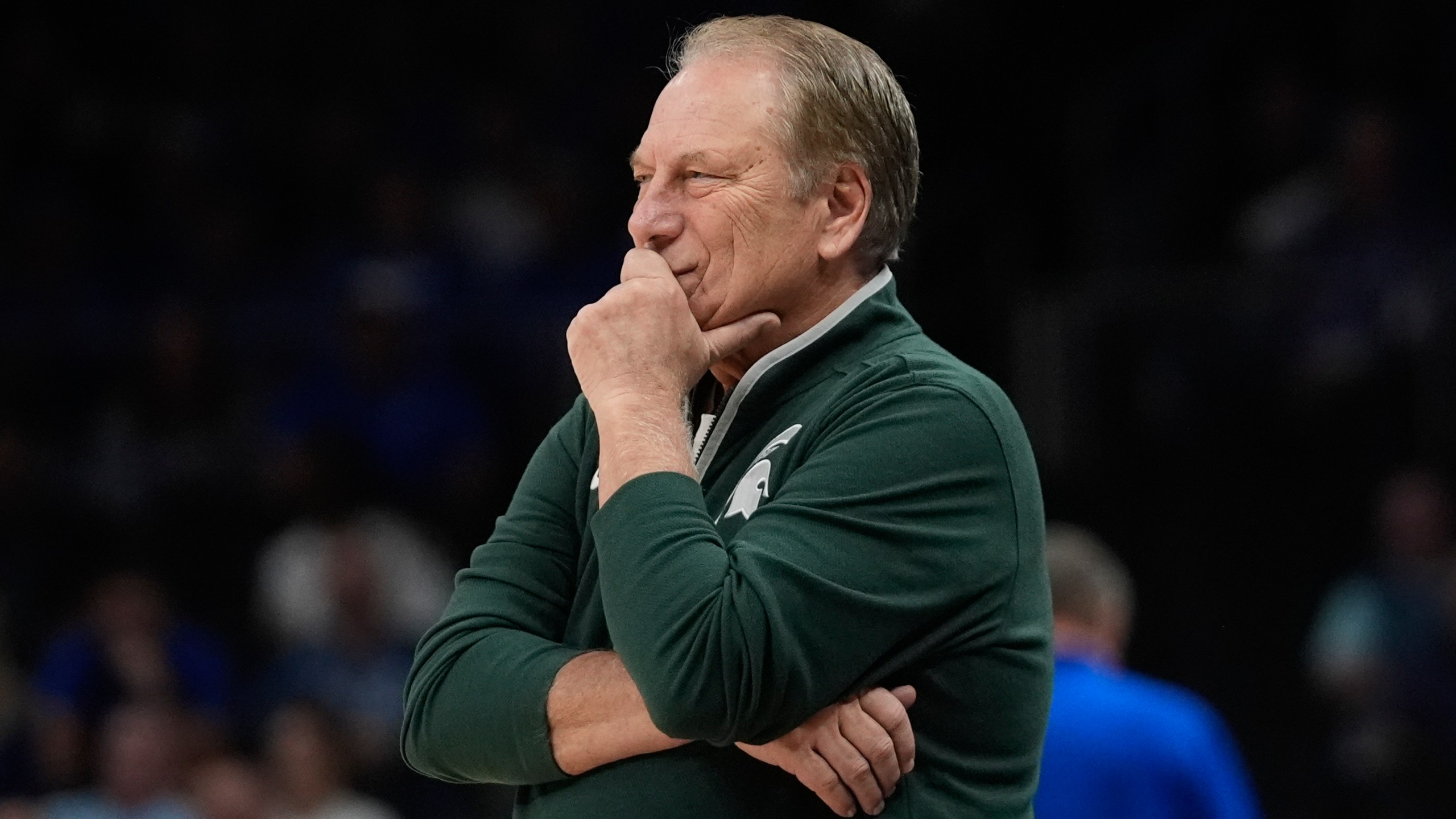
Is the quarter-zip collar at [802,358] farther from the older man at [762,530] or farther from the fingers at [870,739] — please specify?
the fingers at [870,739]

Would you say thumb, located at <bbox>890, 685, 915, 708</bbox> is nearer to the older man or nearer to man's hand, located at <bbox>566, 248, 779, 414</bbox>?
the older man

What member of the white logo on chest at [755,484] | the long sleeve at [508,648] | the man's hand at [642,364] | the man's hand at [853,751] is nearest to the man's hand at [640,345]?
the man's hand at [642,364]

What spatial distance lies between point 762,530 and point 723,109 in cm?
52

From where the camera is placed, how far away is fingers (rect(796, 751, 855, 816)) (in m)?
1.82

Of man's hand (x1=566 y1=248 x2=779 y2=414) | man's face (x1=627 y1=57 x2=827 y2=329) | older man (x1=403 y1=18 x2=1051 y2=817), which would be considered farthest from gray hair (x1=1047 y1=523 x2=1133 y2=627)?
man's hand (x1=566 y1=248 x2=779 y2=414)

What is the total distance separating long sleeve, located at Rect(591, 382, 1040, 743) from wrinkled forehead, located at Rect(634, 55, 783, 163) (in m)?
0.35

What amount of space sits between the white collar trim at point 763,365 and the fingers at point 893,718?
39cm

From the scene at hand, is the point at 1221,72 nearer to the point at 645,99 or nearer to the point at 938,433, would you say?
the point at 645,99

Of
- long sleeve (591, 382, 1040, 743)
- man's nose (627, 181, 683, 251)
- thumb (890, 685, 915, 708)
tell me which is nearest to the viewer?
long sleeve (591, 382, 1040, 743)

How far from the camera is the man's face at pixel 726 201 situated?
6.81 ft

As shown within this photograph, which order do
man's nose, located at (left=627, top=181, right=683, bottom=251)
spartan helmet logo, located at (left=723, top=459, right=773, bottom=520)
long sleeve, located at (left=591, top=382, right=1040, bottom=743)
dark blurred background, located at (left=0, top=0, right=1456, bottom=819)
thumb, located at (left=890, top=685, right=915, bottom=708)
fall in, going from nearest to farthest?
long sleeve, located at (left=591, top=382, right=1040, bottom=743) → thumb, located at (left=890, top=685, right=915, bottom=708) → spartan helmet logo, located at (left=723, top=459, right=773, bottom=520) → man's nose, located at (left=627, top=181, right=683, bottom=251) → dark blurred background, located at (left=0, top=0, right=1456, bottom=819)

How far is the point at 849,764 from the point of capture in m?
1.82

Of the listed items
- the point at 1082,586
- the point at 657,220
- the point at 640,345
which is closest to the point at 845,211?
the point at 657,220

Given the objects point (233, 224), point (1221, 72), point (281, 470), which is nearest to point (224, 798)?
point (281, 470)
